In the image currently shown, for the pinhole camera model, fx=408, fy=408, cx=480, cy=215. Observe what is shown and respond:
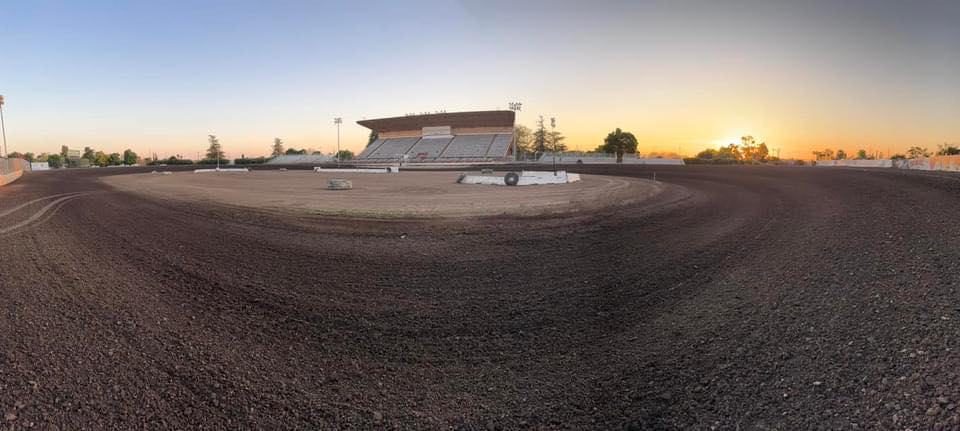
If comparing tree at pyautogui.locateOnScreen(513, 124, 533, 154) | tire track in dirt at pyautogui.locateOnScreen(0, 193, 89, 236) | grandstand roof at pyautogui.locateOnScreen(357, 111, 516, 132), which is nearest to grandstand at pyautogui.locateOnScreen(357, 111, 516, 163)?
grandstand roof at pyautogui.locateOnScreen(357, 111, 516, 132)

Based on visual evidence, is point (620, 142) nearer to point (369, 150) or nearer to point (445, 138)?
point (445, 138)

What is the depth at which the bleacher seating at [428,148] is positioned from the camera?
88438 mm

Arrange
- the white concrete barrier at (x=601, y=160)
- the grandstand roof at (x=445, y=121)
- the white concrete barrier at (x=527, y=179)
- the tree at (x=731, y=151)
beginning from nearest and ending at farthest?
the white concrete barrier at (x=527, y=179) → the white concrete barrier at (x=601, y=160) → the grandstand roof at (x=445, y=121) → the tree at (x=731, y=151)

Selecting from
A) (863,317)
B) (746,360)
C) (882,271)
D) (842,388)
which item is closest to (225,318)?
(746,360)

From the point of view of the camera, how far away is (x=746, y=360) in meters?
3.37

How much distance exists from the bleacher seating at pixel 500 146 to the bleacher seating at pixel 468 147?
3.57 feet

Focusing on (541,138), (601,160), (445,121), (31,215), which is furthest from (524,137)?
(31,215)

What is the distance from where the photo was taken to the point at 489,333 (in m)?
4.04

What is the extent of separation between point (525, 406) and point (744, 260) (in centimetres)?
524

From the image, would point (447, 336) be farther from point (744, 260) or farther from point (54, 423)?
point (744, 260)

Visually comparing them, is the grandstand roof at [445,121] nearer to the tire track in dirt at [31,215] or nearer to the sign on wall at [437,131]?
the sign on wall at [437,131]

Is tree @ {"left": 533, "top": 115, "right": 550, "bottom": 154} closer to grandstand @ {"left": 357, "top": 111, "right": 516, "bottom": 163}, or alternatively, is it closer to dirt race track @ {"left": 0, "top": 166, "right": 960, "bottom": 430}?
grandstand @ {"left": 357, "top": 111, "right": 516, "bottom": 163}

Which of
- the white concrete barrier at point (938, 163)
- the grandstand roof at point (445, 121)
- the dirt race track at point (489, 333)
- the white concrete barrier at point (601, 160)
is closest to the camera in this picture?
the dirt race track at point (489, 333)

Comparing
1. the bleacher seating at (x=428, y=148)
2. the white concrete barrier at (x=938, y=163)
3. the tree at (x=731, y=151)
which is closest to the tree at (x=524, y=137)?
the bleacher seating at (x=428, y=148)
